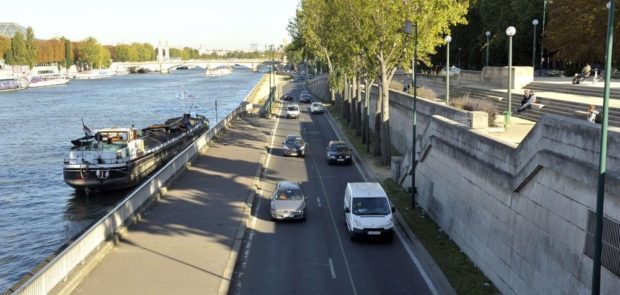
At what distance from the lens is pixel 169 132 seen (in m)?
52.5

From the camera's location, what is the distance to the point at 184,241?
67.3 feet

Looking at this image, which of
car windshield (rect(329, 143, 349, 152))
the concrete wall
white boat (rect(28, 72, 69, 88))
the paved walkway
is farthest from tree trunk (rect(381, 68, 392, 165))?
white boat (rect(28, 72, 69, 88))

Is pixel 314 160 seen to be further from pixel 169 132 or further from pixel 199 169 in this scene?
pixel 169 132

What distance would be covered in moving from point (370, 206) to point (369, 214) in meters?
0.54

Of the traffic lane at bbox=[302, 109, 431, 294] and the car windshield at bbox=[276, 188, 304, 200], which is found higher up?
the car windshield at bbox=[276, 188, 304, 200]

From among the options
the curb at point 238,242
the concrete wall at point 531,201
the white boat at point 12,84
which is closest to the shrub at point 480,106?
the concrete wall at point 531,201

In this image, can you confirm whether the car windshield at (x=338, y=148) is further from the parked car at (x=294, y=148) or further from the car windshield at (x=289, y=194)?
the car windshield at (x=289, y=194)

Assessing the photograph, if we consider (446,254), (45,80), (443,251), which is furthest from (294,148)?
(45,80)

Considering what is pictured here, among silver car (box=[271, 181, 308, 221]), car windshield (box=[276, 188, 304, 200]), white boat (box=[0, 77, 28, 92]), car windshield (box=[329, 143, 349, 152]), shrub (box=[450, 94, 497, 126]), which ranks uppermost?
shrub (box=[450, 94, 497, 126])

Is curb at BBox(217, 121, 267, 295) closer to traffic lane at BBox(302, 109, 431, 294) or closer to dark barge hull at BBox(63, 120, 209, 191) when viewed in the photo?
traffic lane at BBox(302, 109, 431, 294)

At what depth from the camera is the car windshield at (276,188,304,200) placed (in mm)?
24875

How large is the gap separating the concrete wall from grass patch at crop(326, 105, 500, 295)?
32 centimetres

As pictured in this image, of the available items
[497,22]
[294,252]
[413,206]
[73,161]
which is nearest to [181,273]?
[294,252]

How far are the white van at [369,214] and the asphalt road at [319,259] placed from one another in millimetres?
496
